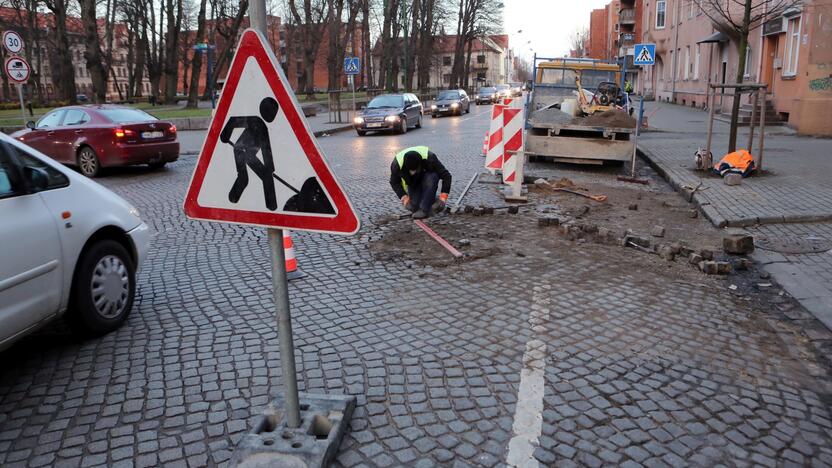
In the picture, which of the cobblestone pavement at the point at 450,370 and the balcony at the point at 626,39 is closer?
the cobblestone pavement at the point at 450,370

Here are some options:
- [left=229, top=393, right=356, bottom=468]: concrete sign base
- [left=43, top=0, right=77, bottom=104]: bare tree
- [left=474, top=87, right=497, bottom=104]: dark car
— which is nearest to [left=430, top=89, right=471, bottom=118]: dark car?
[left=474, top=87, right=497, bottom=104]: dark car

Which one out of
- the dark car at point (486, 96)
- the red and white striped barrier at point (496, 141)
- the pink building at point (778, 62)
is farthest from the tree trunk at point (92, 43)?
the dark car at point (486, 96)

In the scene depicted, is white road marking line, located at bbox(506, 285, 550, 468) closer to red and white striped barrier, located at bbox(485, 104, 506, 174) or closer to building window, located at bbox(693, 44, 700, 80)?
red and white striped barrier, located at bbox(485, 104, 506, 174)

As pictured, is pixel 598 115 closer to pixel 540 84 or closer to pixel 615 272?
pixel 540 84

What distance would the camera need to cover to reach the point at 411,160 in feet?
24.7

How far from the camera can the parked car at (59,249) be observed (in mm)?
3762

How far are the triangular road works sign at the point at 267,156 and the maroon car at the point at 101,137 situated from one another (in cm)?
1174

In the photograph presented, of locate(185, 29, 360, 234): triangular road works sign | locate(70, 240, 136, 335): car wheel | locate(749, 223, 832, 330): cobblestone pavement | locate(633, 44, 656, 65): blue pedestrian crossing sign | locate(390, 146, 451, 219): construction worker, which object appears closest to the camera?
locate(185, 29, 360, 234): triangular road works sign

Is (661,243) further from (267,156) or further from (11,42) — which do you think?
(11,42)

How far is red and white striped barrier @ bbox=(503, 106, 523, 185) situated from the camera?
9.58 meters

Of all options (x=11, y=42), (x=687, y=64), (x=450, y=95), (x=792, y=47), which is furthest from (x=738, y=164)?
(x=687, y=64)

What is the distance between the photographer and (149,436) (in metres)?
3.29

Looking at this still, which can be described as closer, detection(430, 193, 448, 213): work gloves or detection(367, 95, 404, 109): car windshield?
detection(430, 193, 448, 213): work gloves

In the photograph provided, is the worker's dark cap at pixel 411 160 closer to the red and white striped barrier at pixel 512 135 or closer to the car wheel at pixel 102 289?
the red and white striped barrier at pixel 512 135
